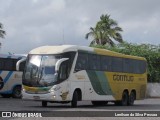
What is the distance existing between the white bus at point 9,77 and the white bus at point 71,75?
8.41m

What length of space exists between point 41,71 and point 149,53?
30906 millimetres

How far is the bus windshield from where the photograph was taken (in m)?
25.3

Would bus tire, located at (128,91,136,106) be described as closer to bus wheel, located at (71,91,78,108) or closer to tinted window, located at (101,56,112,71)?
tinted window, located at (101,56,112,71)

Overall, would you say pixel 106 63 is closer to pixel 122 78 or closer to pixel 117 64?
pixel 117 64

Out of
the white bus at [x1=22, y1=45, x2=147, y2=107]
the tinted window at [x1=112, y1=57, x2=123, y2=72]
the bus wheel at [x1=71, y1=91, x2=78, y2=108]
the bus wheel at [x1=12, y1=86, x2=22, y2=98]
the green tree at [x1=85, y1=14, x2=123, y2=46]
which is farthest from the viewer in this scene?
the green tree at [x1=85, y1=14, x2=123, y2=46]

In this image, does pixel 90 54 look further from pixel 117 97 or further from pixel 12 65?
pixel 12 65

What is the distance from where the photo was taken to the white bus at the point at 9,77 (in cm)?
3694

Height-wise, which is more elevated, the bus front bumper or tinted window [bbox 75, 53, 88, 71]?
tinted window [bbox 75, 53, 88, 71]

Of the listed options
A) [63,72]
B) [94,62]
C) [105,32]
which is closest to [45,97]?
[63,72]

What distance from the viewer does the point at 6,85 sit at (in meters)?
37.2

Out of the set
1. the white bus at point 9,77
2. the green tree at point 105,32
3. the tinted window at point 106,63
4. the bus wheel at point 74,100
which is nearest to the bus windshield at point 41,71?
the bus wheel at point 74,100

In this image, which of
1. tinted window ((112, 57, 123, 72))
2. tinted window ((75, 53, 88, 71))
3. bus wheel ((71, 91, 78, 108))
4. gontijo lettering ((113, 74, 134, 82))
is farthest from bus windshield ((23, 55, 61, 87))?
gontijo lettering ((113, 74, 134, 82))

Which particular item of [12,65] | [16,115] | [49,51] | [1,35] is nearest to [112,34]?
[1,35]

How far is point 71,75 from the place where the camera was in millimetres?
25969
